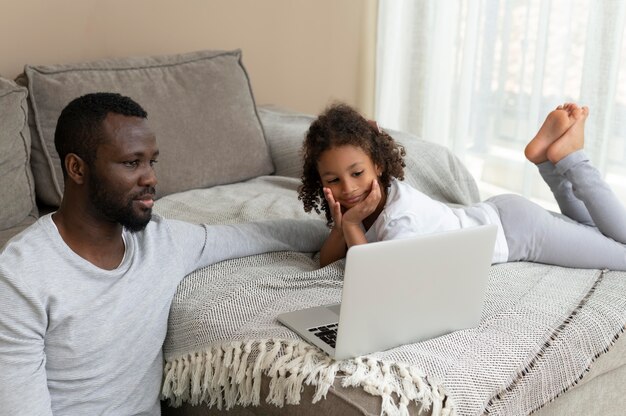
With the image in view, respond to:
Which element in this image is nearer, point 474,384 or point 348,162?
point 474,384

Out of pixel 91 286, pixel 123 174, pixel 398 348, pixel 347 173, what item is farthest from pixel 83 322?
pixel 347 173

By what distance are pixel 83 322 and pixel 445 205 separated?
3.08 ft

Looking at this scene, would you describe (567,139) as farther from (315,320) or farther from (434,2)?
(434,2)

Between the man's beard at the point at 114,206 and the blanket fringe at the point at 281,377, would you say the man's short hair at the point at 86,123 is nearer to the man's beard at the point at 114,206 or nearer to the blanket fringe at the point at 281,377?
the man's beard at the point at 114,206

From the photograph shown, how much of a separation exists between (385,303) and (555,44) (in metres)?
1.79

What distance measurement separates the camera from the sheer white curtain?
2719mm

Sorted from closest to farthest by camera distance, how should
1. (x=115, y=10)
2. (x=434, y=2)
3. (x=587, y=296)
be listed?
(x=587, y=296)
(x=115, y=10)
(x=434, y=2)

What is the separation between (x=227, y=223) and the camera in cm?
203

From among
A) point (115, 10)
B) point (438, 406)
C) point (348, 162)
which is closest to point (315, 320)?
point (438, 406)

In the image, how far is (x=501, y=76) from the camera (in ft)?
10.0

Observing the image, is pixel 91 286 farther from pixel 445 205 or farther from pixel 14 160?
pixel 445 205

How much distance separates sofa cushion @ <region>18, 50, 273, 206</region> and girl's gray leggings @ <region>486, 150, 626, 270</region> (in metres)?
0.83

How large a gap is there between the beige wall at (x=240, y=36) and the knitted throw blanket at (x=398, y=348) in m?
1.14

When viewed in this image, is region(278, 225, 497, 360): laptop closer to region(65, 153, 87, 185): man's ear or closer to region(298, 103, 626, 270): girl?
region(298, 103, 626, 270): girl
